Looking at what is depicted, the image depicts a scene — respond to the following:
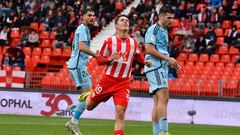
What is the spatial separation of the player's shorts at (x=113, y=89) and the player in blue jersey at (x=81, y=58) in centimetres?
192

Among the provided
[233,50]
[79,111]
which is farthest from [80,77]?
[233,50]

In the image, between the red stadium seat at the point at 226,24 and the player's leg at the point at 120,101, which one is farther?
the red stadium seat at the point at 226,24

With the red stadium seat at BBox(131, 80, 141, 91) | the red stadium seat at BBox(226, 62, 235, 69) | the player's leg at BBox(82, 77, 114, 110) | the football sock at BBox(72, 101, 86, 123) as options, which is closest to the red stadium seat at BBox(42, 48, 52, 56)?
the red stadium seat at BBox(226, 62, 235, 69)

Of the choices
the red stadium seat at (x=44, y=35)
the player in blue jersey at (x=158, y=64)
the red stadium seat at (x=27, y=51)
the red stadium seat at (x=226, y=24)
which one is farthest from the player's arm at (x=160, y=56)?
the red stadium seat at (x=44, y=35)

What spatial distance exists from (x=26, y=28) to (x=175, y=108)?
11.9 m

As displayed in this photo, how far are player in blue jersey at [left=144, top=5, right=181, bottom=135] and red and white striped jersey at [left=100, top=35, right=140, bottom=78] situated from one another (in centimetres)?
71

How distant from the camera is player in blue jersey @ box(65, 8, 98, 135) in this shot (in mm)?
15677

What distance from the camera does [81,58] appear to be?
16.7m

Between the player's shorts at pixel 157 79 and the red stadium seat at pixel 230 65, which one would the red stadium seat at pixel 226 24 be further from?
the player's shorts at pixel 157 79

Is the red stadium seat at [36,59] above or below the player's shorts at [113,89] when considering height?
below

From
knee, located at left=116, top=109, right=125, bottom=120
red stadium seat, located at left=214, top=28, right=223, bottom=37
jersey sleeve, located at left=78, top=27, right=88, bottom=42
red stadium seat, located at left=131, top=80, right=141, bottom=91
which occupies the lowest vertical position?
red stadium seat, located at left=131, top=80, right=141, bottom=91

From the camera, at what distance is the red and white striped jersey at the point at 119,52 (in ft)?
44.5

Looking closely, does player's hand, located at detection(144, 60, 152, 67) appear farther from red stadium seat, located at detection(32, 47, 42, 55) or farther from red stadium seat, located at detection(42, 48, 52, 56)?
red stadium seat, located at detection(32, 47, 42, 55)

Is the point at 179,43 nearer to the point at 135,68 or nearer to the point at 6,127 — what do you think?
the point at 135,68
